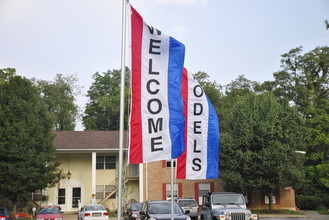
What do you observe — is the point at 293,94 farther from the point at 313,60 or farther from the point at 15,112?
the point at 15,112

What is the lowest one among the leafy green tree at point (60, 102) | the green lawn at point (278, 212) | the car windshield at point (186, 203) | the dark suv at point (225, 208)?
the green lawn at point (278, 212)

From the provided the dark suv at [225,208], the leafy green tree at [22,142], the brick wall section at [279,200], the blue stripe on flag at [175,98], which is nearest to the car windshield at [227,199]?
the dark suv at [225,208]

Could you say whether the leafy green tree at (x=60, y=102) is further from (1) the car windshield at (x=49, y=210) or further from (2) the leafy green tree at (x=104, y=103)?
(1) the car windshield at (x=49, y=210)

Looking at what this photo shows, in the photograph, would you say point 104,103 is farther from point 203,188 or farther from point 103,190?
point 203,188

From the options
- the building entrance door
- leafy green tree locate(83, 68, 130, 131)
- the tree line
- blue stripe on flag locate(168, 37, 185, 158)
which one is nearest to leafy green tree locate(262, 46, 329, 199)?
the tree line

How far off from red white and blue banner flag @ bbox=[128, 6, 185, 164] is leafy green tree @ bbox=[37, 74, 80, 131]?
53.8 meters

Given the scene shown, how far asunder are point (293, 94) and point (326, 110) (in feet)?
27.3

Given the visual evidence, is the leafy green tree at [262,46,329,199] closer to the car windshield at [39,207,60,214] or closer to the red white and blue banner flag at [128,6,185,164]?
the car windshield at [39,207,60,214]

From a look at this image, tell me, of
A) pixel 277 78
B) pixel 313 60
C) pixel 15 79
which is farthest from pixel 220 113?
pixel 15 79

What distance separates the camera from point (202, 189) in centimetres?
3884

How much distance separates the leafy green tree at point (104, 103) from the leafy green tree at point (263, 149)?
28657 millimetres

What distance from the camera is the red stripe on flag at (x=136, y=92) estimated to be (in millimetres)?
10508

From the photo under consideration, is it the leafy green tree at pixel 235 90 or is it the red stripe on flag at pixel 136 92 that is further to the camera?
the leafy green tree at pixel 235 90

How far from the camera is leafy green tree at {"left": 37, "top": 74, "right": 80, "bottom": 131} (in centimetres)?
6375
